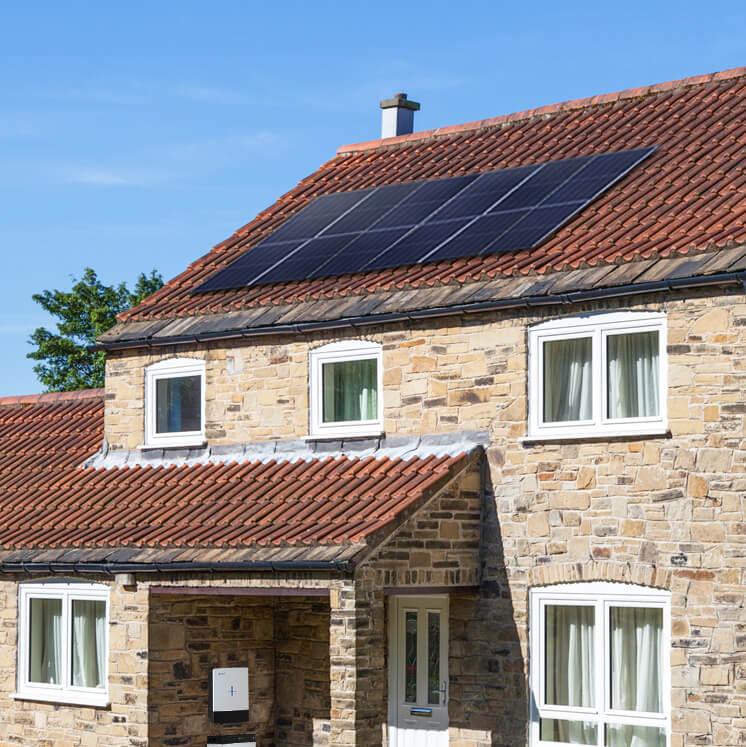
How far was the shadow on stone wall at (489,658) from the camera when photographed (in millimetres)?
18312

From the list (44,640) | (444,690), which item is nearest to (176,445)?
(44,640)

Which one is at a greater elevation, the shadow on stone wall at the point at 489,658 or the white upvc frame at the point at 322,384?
the white upvc frame at the point at 322,384

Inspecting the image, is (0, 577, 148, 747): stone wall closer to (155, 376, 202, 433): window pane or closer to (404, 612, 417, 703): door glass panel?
(155, 376, 202, 433): window pane

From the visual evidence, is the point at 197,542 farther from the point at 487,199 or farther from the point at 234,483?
the point at 487,199

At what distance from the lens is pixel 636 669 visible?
1742 centimetres

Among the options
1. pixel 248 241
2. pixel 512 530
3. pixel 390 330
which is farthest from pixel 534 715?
pixel 248 241

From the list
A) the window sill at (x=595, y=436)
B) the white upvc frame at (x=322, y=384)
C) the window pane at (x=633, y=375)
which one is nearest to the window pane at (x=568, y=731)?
the window sill at (x=595, y=436)

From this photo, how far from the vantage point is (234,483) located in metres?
20.9

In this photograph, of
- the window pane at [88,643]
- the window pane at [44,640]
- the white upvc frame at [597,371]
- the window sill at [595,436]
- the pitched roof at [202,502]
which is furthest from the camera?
the window pane at [44,640]

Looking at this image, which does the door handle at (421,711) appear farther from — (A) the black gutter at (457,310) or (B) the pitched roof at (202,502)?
(A) the black gutter at (457,310)

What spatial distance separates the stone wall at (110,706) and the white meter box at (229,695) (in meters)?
1.34

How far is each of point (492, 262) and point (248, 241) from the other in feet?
20.2

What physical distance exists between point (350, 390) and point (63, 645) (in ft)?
18.4

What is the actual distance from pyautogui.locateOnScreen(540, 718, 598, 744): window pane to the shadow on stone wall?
0.26 metres
